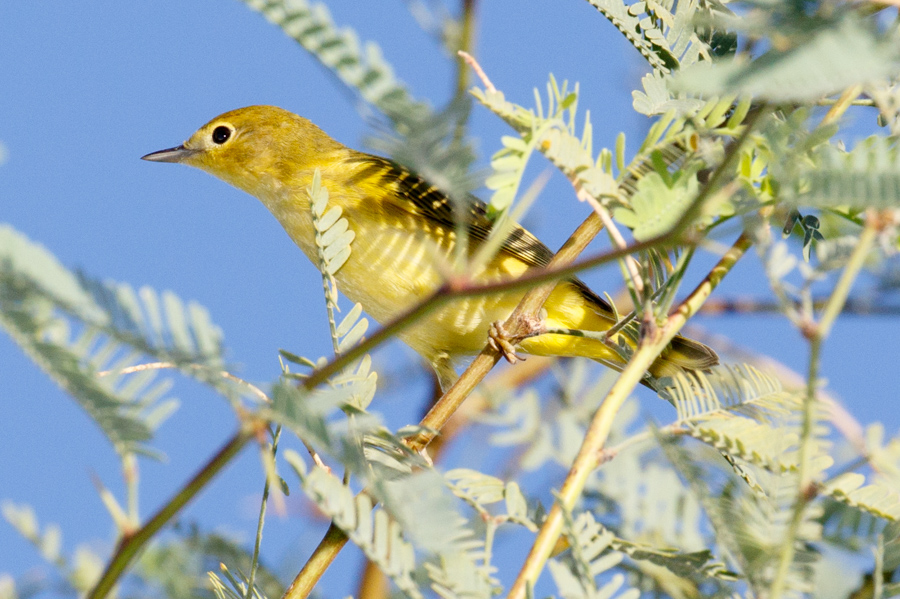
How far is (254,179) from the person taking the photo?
13.4ft

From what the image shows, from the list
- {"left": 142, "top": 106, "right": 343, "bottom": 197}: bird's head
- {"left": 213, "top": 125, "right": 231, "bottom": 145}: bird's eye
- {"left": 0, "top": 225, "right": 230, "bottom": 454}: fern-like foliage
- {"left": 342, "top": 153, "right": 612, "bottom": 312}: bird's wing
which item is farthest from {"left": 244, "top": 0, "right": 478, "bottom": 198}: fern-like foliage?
{"left": 213, "top": 125, "right": 231, "bottom": 145}: bird's eye

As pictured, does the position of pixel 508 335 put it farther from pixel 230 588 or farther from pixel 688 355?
pixel 230 588

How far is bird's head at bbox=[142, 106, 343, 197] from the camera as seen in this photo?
161 inches

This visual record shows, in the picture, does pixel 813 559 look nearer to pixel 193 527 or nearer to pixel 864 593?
pixel 864 593

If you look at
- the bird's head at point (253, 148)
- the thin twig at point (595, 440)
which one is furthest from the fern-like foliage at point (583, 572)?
the bird's head at point (253, 148)

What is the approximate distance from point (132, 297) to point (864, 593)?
3.76 feet

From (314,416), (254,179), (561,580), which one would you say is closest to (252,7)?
(314,416)

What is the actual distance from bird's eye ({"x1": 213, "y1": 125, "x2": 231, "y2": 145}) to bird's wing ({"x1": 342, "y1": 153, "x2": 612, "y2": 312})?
104cm

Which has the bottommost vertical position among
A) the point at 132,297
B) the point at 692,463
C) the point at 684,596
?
the point at 132,297

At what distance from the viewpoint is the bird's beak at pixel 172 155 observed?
4301 mm

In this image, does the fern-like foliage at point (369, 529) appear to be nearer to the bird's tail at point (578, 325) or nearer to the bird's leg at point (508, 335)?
the bird's leg at point (508, 335)

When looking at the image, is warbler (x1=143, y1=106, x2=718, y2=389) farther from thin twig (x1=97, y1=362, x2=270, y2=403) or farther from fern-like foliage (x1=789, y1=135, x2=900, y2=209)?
fern-like foliage (x1=789, y1=135, x2=900, y2=209)

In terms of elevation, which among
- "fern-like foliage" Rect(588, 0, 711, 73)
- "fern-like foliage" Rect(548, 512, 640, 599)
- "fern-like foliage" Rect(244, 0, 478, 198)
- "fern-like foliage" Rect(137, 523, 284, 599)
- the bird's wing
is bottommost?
"fern-like foliage" Rect(137, 523, 284, 599)

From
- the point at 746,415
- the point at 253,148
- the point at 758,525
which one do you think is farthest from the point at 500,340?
the point at 253,148
